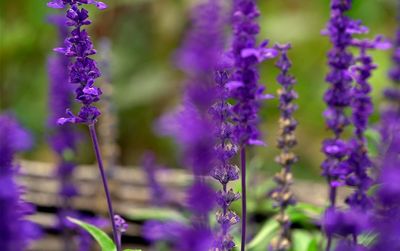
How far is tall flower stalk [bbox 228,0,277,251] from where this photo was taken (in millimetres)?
1435

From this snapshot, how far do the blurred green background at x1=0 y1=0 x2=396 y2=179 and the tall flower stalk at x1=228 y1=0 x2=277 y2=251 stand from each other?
2.92 meters

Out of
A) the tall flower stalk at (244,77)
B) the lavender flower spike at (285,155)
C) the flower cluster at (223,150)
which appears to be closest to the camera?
the flower cluster at (223,150)

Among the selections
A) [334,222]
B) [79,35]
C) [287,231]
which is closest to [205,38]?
[79,35]

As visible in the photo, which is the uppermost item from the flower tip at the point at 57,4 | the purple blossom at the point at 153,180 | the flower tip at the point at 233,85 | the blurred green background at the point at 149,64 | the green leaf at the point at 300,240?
the blurred green background at the point at 149,64

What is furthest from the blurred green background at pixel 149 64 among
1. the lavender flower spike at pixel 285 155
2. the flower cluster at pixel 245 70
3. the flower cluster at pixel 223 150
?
the flower cluster at pixel 223 150

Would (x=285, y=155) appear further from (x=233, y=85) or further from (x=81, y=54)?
(x=81, y=54)

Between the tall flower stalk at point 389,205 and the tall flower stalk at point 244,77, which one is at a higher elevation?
the tall flower stalk at point 244,77

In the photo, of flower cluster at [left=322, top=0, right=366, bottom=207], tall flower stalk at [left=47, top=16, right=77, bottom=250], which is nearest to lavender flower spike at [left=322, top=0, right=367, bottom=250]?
flower cluster at [left=322, top=0, right=366, bottom=207]

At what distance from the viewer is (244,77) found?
1.44 metres

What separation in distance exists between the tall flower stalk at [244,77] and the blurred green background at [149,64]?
292 centimetres

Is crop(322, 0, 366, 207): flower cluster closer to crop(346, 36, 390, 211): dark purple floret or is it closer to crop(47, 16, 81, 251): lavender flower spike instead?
crop(346, 36, 390, 211): dark purple floret

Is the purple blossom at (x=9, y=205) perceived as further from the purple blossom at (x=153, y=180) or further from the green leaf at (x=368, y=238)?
the purple blossom at (x=153, y=180)

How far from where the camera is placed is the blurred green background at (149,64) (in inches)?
177

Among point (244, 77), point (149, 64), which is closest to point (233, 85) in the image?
point (244, 77)
